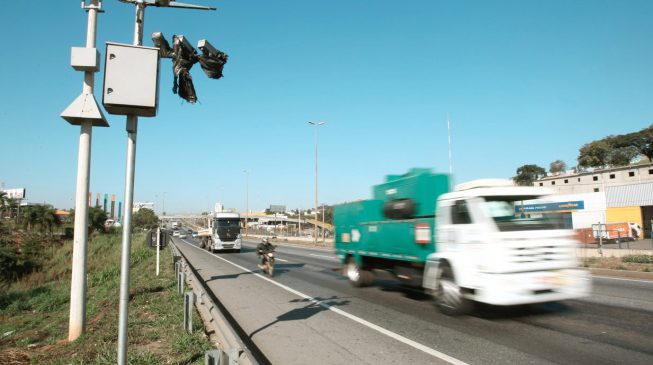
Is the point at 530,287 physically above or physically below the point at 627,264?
above

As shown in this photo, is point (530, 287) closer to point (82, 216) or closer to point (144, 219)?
point (82, 216)

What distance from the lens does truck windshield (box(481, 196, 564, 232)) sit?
296 inches

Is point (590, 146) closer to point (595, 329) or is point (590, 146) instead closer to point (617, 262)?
point (617, 262)

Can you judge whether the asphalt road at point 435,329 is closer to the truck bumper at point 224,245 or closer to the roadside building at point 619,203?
the truck bumper at point 224,245

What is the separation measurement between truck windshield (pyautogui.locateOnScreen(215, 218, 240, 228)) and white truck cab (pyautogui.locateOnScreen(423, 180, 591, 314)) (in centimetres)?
2568

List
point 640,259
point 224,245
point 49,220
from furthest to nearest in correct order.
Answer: point 49,220 < point 224,245 < point 640,259

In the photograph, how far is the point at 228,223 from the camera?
3234 cm

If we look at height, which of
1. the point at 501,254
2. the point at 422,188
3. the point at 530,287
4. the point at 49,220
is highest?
the point at 422,188

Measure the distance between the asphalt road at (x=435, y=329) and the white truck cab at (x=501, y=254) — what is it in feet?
1.90

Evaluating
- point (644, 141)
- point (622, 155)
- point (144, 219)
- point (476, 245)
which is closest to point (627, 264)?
point (476, 245)

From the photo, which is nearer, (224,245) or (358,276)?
(358,276)

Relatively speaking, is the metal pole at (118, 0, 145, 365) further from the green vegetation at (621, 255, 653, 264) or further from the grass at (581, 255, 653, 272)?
the green vegetation at (621, 255, 653, 264)

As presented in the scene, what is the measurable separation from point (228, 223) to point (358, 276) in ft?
70.8

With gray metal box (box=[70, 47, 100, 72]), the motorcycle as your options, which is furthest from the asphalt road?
gray metal box (box=[70, 47, 100, 72])
